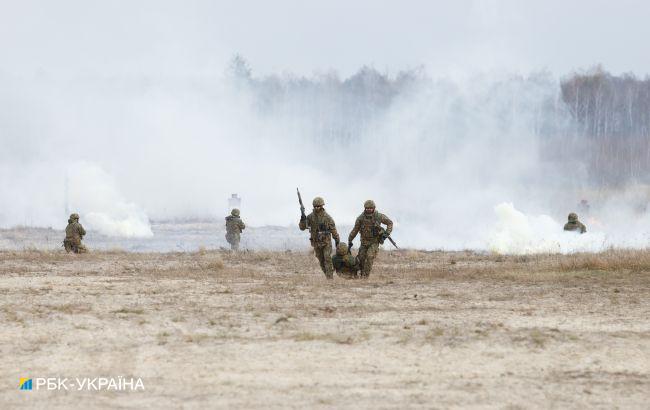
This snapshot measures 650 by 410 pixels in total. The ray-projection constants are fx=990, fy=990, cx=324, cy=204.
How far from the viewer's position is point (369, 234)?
20797mm

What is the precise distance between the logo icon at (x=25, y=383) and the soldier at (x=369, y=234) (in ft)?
38.2

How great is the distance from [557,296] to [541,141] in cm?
5082

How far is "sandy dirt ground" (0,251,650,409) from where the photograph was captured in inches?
354

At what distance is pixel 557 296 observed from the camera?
16.8 metres

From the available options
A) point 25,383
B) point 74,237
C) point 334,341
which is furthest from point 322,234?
point 25,383

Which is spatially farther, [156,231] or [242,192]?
[242,192]

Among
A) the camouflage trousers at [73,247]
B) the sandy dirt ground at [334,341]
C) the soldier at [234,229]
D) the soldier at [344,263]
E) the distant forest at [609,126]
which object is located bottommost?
the sandy dirt ground at [334,341]

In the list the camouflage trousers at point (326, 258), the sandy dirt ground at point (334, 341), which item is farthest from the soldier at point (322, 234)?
the sandy dirt ground at point (334, 341)

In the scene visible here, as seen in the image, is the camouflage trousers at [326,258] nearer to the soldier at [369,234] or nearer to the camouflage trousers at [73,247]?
the soldier at [369,234]

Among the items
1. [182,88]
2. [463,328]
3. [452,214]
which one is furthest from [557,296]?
[182,88]

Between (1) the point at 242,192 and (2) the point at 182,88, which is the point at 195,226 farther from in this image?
(2) the point at 182,88

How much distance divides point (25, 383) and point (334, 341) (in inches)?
143

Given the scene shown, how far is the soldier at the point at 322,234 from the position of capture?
68.4 feet

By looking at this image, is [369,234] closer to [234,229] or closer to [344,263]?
[344,263]
